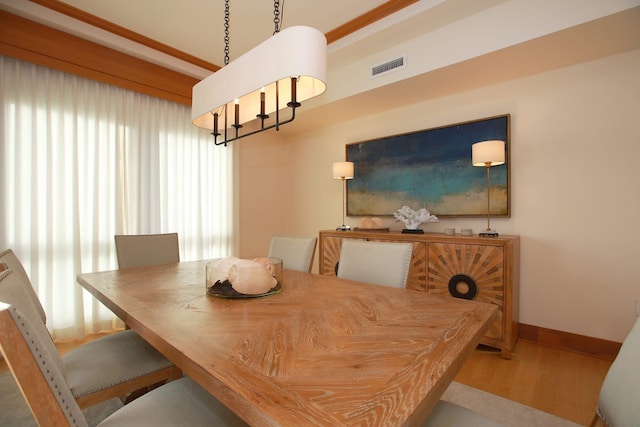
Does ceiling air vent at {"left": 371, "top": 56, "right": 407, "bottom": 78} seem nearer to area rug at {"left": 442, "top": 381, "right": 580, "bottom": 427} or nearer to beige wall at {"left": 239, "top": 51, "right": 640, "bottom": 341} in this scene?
beige wall at {"left": 239, "top": 51, "right": 640, "bottom": 341}

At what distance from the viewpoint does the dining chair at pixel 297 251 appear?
7.19 feet

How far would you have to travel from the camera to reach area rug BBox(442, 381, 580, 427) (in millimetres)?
1573

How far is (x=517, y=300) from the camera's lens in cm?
254

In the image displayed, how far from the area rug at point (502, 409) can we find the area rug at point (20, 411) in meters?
1.88

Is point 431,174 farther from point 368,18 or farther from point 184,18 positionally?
point 184,18

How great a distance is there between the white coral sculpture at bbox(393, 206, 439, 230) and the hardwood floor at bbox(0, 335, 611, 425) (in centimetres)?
116

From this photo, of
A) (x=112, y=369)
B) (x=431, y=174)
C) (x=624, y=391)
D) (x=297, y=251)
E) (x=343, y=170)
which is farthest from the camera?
(x=343, y=170)

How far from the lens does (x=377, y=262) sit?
1773 millimetres

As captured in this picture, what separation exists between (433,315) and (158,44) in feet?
10.8

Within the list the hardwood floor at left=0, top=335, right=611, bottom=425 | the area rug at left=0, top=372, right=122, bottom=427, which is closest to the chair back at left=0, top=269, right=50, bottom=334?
the area rug at left=0, top=372, right=122, bottom=427

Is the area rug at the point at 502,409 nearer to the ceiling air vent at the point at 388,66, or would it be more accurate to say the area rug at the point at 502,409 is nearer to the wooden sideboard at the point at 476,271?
the wooden sideboard at the point at 476,271

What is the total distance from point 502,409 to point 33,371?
6.87 ft

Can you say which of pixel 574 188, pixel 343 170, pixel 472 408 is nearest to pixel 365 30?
pixel 343 170

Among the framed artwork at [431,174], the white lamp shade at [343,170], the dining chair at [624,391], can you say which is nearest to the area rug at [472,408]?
the dining chair at [624,391]
